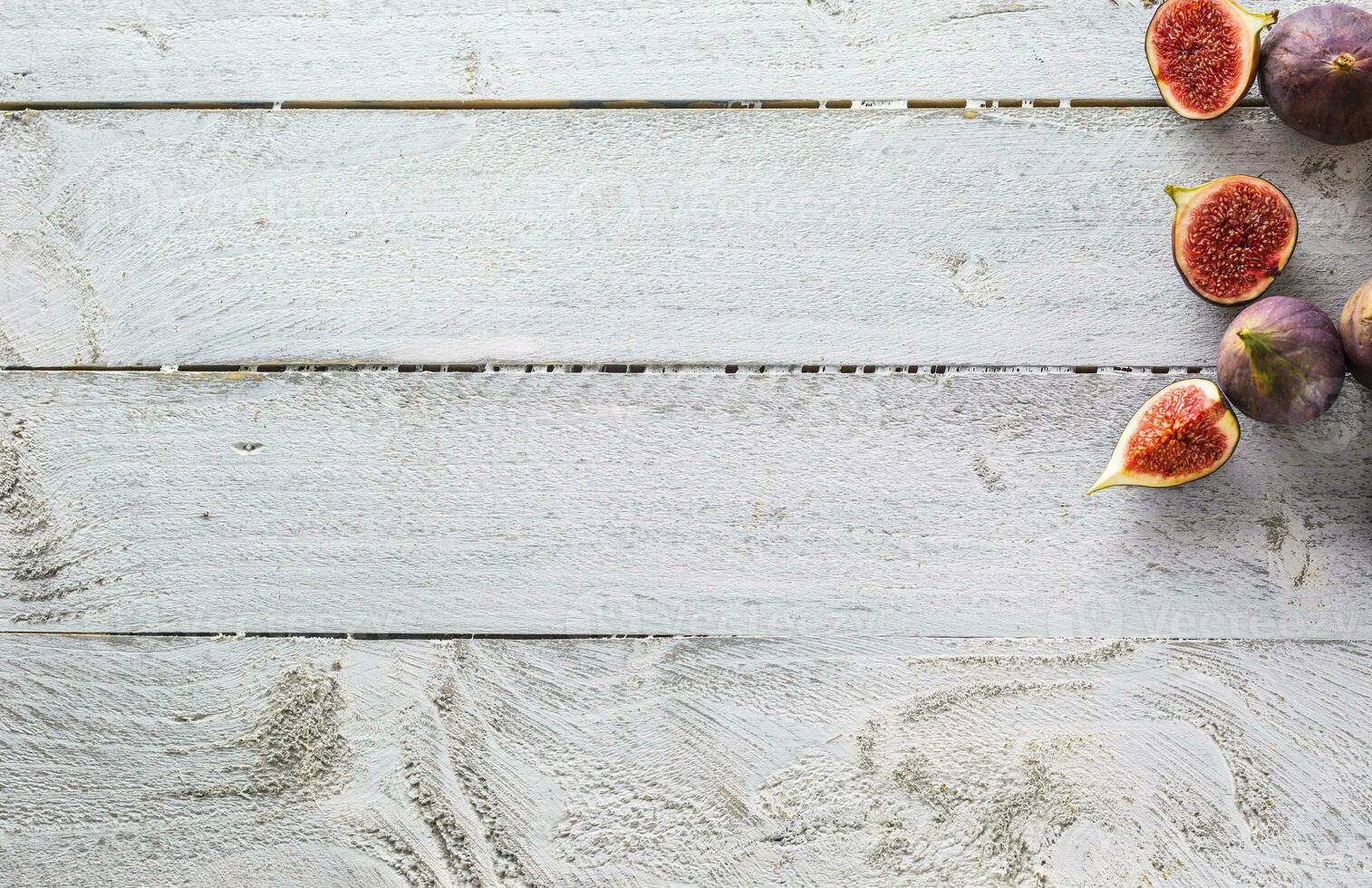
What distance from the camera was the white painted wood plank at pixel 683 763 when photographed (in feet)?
3.08

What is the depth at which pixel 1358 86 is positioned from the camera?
0.88 metres

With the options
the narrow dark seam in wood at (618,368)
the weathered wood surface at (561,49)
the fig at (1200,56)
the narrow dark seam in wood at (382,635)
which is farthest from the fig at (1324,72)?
the narrow dark seam in wood at (382,635)

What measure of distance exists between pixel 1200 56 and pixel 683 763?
3.07ft

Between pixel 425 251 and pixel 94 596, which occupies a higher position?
pixel 425 251

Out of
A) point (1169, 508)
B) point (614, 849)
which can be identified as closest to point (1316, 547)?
point (1169, 508)

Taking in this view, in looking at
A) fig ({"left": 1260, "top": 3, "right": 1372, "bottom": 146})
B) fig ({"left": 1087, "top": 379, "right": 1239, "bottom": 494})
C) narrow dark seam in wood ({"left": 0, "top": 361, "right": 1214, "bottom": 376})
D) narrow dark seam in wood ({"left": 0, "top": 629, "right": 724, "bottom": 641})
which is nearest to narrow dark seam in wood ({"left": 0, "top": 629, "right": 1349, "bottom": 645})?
narrow dark seam in wood ({"left": 0, "top": 629, "right": 724, "bottom": 641})

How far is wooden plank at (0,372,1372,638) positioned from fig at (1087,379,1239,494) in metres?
0.04

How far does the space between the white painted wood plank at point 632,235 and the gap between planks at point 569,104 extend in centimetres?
1

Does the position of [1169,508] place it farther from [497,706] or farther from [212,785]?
[212,785]

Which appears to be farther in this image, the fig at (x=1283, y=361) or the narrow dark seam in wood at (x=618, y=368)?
the narrow dark seam in wood at (x=618, y=368)

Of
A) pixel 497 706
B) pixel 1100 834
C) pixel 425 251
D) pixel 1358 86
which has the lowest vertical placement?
pixel 1100 834

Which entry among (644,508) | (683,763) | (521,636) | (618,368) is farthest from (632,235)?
(683,763)

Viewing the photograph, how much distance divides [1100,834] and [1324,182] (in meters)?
0.75

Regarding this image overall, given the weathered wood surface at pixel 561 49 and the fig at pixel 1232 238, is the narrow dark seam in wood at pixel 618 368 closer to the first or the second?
the fig at pixel 1232 238
